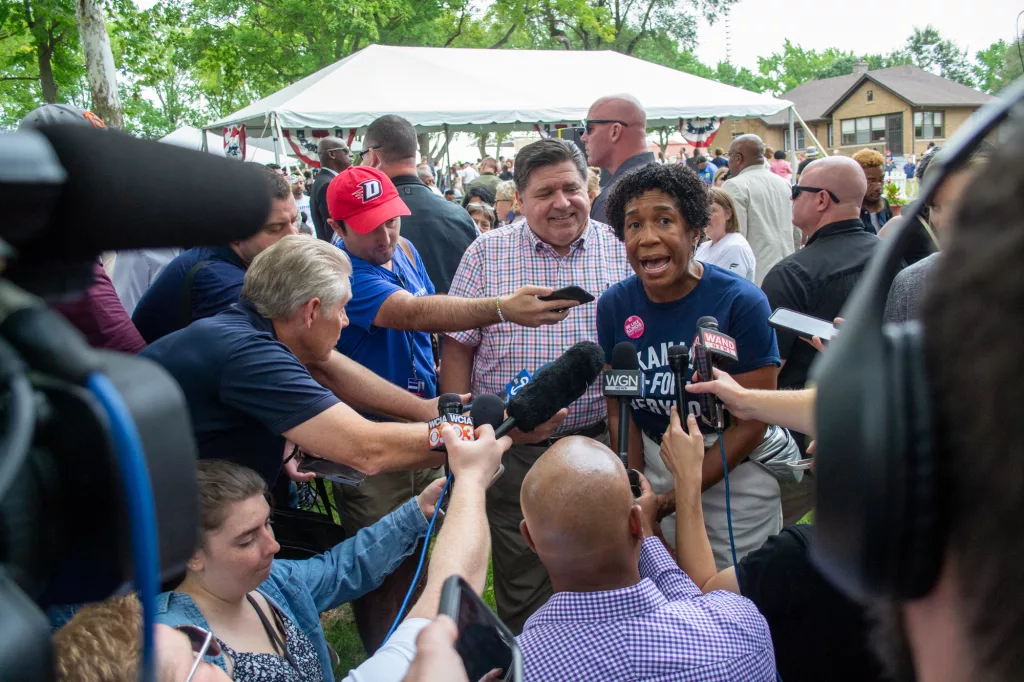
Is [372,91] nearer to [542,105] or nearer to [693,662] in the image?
[542,105]

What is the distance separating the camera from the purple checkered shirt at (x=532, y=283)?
324 cm

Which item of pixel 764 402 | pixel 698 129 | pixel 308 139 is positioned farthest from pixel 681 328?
pixel 698 129

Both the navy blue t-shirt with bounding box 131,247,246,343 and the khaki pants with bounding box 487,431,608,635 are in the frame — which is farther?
the khaki pants with bounding box 487,431,608,635

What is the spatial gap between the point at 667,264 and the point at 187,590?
189 cm

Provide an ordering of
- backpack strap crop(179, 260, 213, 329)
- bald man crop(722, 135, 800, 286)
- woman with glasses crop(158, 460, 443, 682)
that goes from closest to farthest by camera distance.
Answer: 1. woman with glasses crop(158, 460, 443, 682)
2. backpack strap crop(179, 260, 213, 329)
3. bald man crop(722, 135, 800, 286)

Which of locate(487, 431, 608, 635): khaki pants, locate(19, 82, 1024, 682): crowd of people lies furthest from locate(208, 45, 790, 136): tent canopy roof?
locate(487, 431, 608, 635): khaki pants

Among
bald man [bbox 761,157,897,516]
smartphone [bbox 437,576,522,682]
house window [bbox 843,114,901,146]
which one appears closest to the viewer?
smartphone [bbox 437,576,522,682]

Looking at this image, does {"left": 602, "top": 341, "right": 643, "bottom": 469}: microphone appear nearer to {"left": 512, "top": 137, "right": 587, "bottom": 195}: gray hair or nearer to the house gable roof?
{"left": 512, "top": 137, "right": 587, "bottom": 195}: gray hair

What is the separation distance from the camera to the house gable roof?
50906 millimetres

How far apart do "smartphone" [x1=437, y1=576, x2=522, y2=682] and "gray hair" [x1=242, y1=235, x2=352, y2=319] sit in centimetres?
143

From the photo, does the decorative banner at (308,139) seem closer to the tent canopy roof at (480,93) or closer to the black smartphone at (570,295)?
the tent canopy roof at (480,93)

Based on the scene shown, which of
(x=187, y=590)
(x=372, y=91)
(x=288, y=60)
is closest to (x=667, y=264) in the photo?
(x=187, y=590)

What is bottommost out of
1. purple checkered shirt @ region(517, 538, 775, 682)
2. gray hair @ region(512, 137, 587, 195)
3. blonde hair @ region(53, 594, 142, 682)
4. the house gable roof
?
purple checkered shirt @ region(517, 538, 775, 682)

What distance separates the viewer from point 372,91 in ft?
40.1
